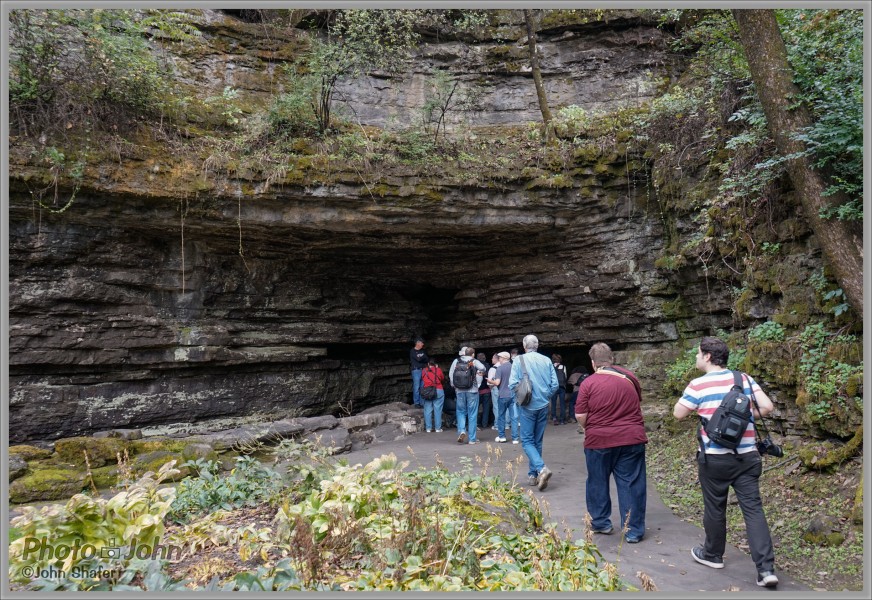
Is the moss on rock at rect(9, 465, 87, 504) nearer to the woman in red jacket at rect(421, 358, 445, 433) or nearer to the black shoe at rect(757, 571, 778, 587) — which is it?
the woman in red jacket at rect(421, 358, 445, 433)

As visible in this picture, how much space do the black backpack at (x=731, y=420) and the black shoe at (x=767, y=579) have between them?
2.71ft

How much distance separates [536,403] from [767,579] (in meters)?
2.60

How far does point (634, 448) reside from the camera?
4562mm

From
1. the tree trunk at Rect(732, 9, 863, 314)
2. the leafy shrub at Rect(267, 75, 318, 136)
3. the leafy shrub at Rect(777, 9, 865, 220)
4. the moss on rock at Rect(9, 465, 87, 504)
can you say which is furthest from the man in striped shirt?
the leafy shrub at Rect(267, 75, 318, 136)

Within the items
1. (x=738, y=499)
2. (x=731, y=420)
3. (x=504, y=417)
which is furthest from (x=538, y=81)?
(x=738, y=499)

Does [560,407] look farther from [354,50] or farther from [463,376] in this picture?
[354,50]

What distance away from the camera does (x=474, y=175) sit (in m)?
10.2

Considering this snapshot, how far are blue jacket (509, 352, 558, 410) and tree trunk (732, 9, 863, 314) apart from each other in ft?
10.3

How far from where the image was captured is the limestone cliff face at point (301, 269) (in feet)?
30.8

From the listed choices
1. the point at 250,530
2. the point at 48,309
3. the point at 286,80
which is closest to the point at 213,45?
the point at 286,80

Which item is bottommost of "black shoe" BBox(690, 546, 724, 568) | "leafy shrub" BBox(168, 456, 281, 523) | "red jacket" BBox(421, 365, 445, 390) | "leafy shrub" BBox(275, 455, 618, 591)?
"black shoe" BBox(690, 546, 724, 568)

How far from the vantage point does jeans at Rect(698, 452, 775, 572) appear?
3.63m

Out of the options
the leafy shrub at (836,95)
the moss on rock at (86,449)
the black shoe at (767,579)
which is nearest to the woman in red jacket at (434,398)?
the moss on rock at (86,449)

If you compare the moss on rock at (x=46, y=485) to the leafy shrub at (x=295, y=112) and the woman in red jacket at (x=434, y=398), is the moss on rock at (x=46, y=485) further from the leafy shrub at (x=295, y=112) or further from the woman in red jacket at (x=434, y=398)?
the leafy shrub at (x=295, y=112)
